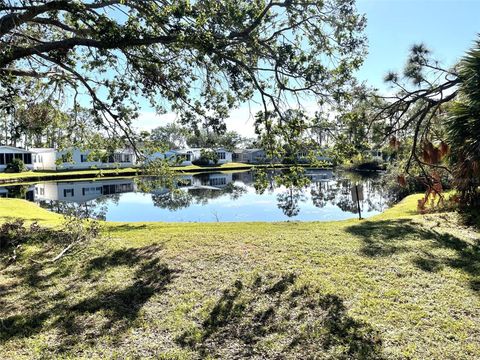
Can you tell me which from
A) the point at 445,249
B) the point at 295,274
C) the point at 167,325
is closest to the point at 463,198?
the point at 445,249

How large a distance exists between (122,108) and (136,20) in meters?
2.73

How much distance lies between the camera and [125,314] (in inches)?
185

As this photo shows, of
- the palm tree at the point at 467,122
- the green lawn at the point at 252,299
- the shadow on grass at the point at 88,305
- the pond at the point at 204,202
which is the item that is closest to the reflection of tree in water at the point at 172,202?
the pond at the point at 204,202

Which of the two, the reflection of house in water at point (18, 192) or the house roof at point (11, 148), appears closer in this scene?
the reflection of house in water at point (18, 192)

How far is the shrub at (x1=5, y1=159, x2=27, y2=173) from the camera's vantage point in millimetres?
38062

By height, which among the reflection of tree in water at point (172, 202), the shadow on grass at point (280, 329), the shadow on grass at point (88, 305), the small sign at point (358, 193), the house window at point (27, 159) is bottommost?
the shadow on grass at point (280, 329)

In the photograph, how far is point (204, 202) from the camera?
23.4 m

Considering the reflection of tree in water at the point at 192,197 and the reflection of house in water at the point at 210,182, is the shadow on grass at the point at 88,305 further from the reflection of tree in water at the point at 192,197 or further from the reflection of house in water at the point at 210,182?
the reflection of house in water at the point at 210,182

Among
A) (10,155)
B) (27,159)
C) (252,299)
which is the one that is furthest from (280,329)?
(27,159)

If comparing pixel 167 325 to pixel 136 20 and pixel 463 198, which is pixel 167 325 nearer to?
pixel 136 20

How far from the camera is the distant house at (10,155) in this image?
39312mm

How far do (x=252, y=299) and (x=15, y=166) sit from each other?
40.9 metres

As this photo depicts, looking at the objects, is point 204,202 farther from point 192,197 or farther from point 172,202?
point 192,197

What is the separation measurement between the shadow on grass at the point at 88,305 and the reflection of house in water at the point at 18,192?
68.0 feet
